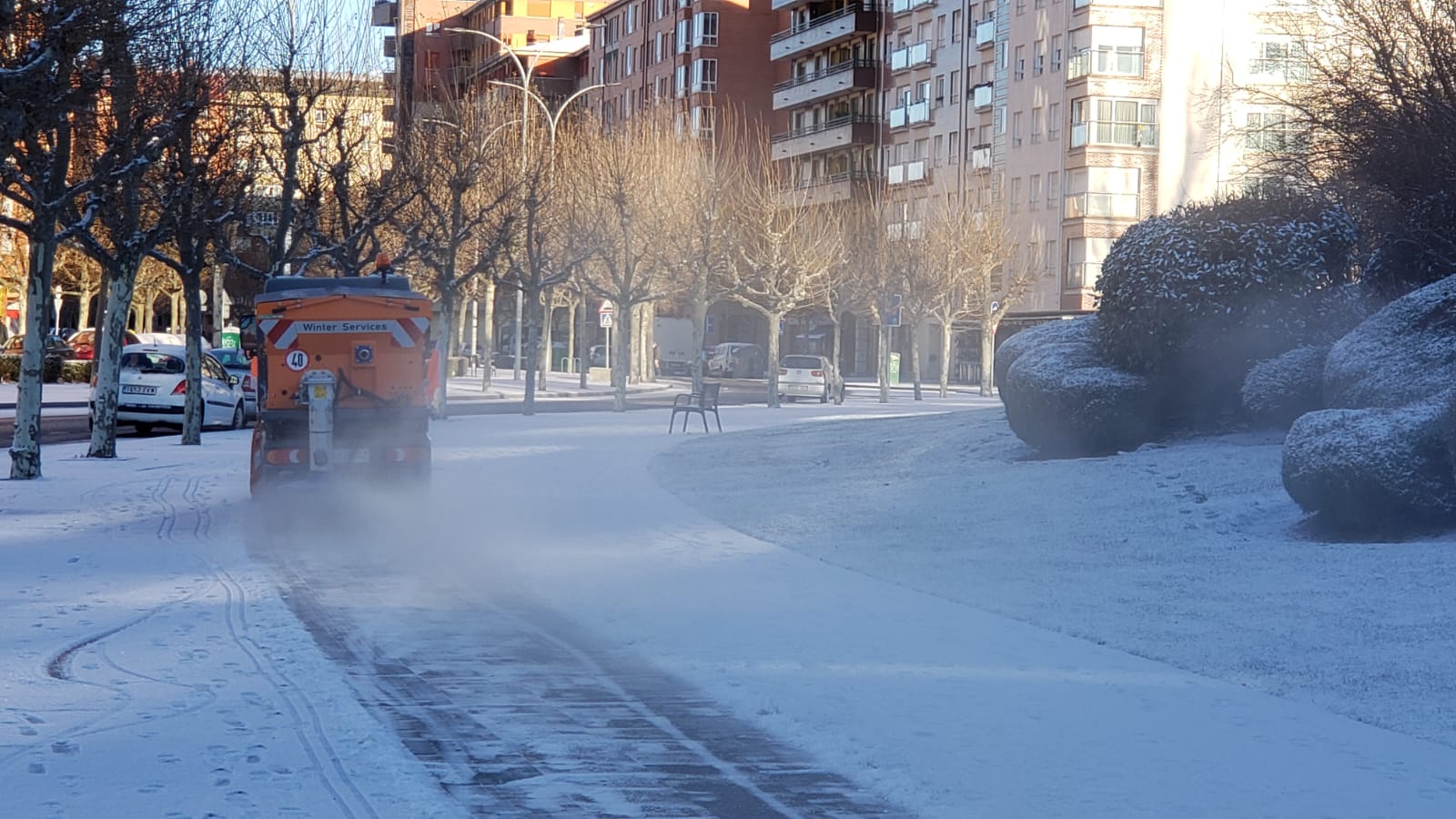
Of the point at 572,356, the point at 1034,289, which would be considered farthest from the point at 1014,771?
the point at 572,356

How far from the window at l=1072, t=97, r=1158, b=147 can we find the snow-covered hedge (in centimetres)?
5127

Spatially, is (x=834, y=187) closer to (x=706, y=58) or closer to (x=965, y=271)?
(x=706, y=58)

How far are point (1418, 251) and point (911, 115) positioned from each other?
223ft

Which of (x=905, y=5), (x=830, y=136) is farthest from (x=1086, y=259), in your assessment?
(x=830, y=136)

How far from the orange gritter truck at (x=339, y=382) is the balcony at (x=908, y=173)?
224 feet

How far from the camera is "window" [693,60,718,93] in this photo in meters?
99.7

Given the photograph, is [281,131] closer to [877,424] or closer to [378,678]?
[877,424]

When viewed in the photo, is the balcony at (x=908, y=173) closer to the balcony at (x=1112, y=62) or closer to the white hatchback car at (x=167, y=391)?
the balcony at (x=1112, y=62)

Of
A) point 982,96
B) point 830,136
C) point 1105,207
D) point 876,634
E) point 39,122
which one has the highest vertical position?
point 982,96

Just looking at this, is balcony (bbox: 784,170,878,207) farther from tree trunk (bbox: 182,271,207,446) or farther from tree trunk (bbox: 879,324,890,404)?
tree trunk (bbox: 182,271,207,446)

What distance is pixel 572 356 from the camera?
3531 inches

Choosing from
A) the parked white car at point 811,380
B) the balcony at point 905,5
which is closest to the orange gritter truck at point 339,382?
the parked white car at point 811,380

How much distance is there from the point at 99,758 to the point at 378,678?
2103 millimetres

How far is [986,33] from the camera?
79.1 metres
